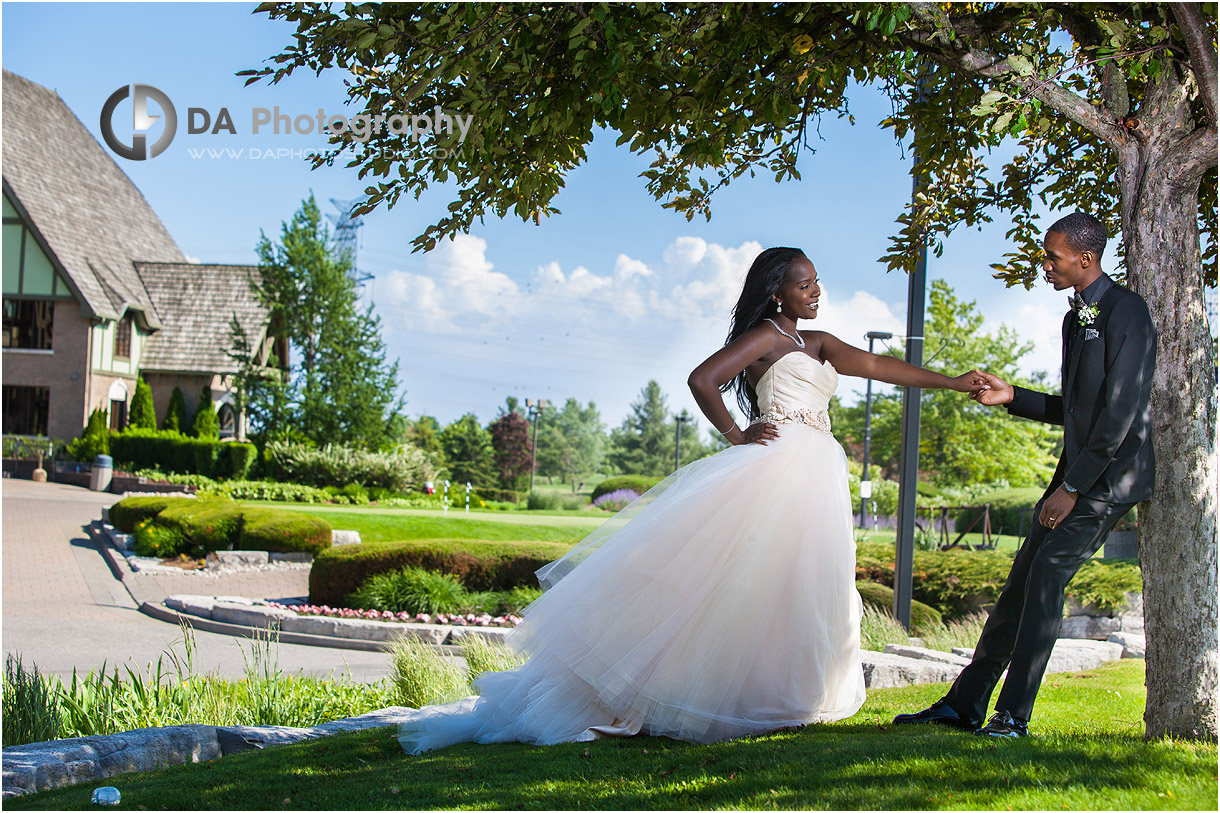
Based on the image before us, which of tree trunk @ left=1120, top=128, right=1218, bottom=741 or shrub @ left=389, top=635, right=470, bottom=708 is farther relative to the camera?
shrub @ left=389, top=635, right=470, bottom=708

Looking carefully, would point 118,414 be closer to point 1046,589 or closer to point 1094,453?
point 1046,589

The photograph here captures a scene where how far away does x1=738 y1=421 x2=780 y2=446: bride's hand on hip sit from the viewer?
192 inches

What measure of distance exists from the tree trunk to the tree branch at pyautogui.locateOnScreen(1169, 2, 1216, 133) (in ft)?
1.05

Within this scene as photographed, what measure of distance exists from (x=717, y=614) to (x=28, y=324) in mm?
38287

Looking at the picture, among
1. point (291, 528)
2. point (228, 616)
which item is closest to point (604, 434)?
point (291, 528)

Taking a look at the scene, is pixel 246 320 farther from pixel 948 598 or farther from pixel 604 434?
pixel 604 434

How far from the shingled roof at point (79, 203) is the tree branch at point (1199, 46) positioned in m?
36.4

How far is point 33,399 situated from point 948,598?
34.7 meters

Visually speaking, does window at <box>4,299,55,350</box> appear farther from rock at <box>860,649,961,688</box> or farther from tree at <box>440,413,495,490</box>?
rock at <box>860,649,961,688</box>

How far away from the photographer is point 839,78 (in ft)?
17.6

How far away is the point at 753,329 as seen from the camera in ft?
15.9

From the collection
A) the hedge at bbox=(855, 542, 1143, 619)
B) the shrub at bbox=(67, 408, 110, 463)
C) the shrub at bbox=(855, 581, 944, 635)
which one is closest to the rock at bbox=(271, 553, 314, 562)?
the hedge at bbox=(855, 542, 1143, 619)

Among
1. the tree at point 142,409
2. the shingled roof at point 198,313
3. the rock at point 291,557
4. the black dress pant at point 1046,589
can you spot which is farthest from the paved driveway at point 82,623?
the shingled roof at point 198,313

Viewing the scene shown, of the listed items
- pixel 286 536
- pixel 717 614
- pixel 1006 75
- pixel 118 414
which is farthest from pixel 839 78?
pixel 118 414
